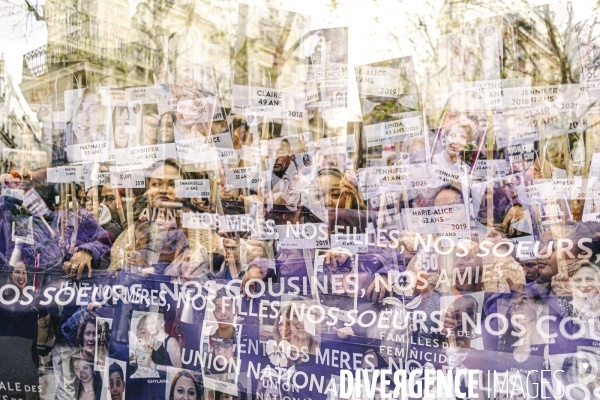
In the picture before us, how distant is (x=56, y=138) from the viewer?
125 inches

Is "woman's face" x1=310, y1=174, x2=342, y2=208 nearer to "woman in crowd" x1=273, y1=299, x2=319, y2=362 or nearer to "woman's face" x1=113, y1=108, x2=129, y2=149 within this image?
"woman in crowd" x1=273, y1=299, x2=319, y2=362

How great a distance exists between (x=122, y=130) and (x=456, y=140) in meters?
1.76

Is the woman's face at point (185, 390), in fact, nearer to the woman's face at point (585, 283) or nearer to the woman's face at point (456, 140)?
the woman's face at point (456, 140)

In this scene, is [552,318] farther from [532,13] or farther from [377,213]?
[532,13]

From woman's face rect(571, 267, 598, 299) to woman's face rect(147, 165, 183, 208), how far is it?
1.93 m

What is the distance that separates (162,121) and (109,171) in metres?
0.42

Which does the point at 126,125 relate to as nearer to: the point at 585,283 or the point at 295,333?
the point at 295,333

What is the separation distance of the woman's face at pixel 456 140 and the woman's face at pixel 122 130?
169cm

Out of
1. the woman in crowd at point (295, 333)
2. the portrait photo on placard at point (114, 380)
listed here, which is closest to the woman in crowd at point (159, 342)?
the portrait photo on placard at point (114, 380)

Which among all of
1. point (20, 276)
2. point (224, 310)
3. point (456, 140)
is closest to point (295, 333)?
point (224, 310)

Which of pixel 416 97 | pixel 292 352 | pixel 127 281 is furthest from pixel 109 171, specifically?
pixel 416 97

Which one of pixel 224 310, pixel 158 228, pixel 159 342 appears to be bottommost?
pixel 159 342

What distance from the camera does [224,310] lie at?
2721 mm

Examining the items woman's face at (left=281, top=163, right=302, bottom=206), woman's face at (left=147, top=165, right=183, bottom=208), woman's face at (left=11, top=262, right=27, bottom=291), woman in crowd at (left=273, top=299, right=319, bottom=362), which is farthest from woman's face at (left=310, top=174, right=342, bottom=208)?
woman's face at (left=11, top=262, right=27, bottom=291)
